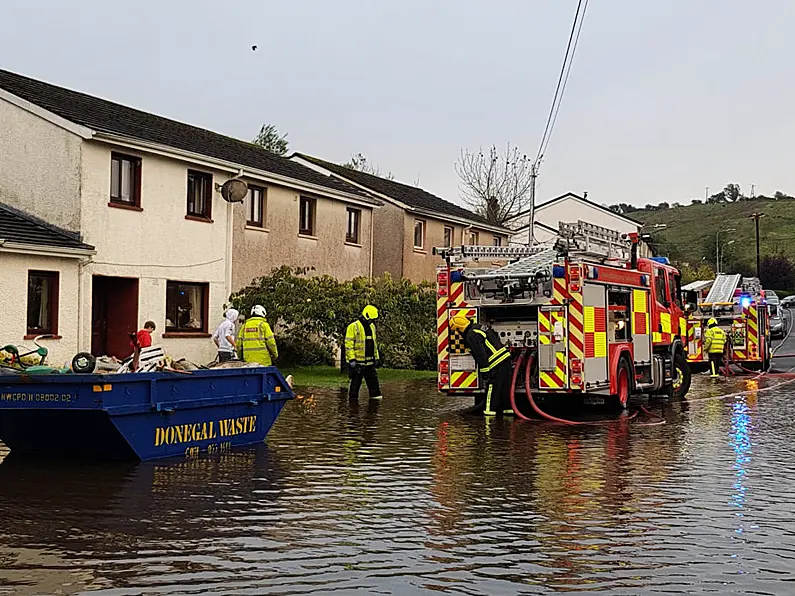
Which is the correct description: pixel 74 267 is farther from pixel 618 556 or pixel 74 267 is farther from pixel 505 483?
pixel 618 556

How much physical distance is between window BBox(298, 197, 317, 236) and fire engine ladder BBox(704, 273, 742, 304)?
12649 mm

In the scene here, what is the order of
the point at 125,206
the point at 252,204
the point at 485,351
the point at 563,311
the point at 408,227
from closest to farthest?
1. the point at 563,311
2. the point at 485,351
3. the point at 125,206
4. the point at 252,204
5. the point at 408,227

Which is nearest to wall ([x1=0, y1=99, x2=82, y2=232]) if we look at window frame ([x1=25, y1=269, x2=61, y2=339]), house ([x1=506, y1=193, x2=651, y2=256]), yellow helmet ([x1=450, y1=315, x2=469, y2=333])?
window frame ([x1=25, y1=269, x2=61, y2=339])

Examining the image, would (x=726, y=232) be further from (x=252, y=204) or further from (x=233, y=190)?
(x=233, y=190)

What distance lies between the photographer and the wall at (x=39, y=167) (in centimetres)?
2109

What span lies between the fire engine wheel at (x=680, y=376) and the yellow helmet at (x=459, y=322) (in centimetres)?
598

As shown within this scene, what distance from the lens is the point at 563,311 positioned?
15.9 metres

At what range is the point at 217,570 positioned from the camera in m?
6.57

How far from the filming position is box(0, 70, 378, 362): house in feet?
69.7

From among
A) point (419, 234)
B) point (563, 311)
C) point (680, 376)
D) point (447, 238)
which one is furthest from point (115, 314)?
point (447, 238)

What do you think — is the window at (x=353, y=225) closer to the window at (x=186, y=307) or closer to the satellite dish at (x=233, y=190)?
the satellite dish at (x=233, y=190)

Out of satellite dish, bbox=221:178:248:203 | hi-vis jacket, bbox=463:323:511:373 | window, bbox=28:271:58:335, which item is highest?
satellite dish, bbox=221:178:248:203

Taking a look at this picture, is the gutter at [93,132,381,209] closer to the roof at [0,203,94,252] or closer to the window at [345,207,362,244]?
the window at [345,207,362,244]

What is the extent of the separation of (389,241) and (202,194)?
1007 cm
